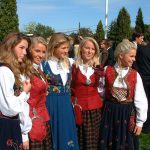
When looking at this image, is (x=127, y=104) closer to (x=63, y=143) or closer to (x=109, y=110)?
(x=109, y=110)

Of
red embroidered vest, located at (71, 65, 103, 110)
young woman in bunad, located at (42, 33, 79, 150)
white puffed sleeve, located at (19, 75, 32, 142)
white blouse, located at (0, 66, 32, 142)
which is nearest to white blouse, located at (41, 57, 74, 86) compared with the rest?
young woman in bunad, located at (42, 33, 79, 150)

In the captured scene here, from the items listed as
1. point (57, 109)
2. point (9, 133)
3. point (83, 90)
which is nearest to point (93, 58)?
point (83, 90)

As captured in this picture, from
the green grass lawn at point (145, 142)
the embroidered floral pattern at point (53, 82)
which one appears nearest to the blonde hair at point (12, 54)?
the embroidered floral pattern at point (53, 82)

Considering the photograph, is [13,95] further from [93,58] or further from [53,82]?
[93,58]

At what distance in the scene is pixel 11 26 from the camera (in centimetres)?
2333

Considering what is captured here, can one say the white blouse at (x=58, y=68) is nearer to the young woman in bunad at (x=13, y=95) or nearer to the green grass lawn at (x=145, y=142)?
the young woman in bunad at (x=13, y=95)

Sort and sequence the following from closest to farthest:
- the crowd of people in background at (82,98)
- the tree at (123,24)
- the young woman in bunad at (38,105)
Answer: the young woman in bunad at (38,105)
the crowd of people in background at (82,98)
the tree at (123,24)

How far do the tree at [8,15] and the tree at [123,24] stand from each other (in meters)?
10.9

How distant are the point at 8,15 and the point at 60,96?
66.1 ft

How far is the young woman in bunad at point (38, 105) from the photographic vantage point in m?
4.07

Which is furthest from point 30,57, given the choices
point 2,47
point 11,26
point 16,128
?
point 11,26

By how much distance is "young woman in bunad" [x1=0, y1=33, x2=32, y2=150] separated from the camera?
11.1 ft

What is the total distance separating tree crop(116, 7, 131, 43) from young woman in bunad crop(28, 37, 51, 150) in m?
28.1

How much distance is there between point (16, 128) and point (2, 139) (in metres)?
0.16
